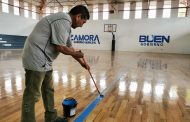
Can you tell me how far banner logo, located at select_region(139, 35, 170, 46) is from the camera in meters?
16.8

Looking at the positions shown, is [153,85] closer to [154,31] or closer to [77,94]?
[77,94]

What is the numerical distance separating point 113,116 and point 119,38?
16598 mm

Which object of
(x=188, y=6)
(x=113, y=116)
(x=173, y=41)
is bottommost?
(x=113, y=116)

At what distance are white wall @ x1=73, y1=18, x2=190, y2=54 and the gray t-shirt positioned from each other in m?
16.7

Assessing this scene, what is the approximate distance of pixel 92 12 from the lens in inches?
759

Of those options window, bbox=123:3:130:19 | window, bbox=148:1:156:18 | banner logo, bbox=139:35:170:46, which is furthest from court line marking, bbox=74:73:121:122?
window, bbox=123:3:130:19

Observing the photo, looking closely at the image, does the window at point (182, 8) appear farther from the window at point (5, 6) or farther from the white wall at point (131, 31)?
the window at point (5, 6)

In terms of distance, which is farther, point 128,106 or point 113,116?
point 128,106

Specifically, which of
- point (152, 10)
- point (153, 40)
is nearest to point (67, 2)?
point (152, 10)

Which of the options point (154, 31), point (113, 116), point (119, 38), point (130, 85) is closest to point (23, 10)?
point (119, 38)

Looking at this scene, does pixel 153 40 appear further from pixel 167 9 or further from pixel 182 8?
pixel 182 8

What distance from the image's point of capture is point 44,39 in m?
1.61

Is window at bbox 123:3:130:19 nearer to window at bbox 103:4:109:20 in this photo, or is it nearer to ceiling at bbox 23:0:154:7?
ceiling at bbox 23:0:154:7

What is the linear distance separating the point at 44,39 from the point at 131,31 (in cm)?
1717
